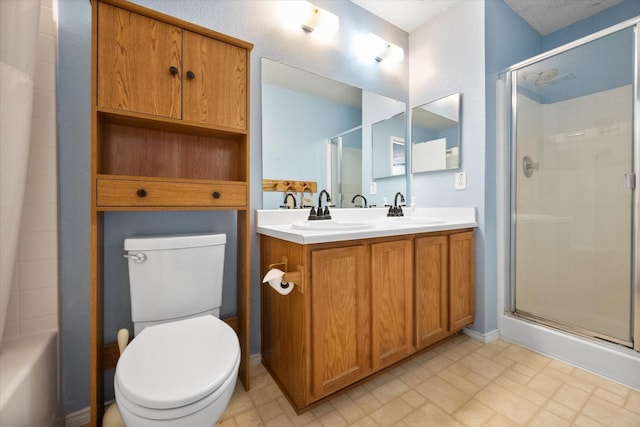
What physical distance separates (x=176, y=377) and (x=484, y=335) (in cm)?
196

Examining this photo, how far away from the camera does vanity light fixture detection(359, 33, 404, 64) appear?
Result: 206 cm

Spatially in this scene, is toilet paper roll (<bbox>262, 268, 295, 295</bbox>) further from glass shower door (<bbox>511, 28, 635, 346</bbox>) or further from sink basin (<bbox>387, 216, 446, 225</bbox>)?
glass shower door (<bbox>511, 28, 635, 346</bbox>)

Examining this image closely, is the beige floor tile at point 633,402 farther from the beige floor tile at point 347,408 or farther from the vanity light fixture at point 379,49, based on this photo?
the vanity light fixture at point 379,49

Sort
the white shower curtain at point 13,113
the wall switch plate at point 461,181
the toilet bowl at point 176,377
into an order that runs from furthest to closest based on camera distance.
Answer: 1. the wall switch plate at point 461,181
2. the white shower curtain at point 13,113
3. the toilet bowl at point 176,377

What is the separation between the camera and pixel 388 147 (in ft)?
7.48

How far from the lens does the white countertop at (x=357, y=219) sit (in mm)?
1172

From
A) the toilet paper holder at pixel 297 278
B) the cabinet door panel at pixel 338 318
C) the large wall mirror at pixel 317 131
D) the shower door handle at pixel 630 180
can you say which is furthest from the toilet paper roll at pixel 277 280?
the shower door handle at pixel 630 180

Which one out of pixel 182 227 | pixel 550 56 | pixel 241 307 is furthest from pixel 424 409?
pixel 550 56

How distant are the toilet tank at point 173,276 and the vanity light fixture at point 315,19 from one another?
148 cm

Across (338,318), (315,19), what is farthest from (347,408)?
(315,19)

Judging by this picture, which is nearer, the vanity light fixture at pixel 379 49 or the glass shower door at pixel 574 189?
the glass shower door at pixel 574 189

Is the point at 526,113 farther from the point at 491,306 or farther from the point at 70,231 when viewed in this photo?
the point at 70,231

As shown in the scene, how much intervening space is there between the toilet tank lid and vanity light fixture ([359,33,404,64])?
1.79 metres

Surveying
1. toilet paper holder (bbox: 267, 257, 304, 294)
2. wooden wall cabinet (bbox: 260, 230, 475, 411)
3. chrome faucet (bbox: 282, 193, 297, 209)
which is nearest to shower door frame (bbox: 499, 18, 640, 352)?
wooden wall cabinet (bbox: 260, 230, 475, 411)
